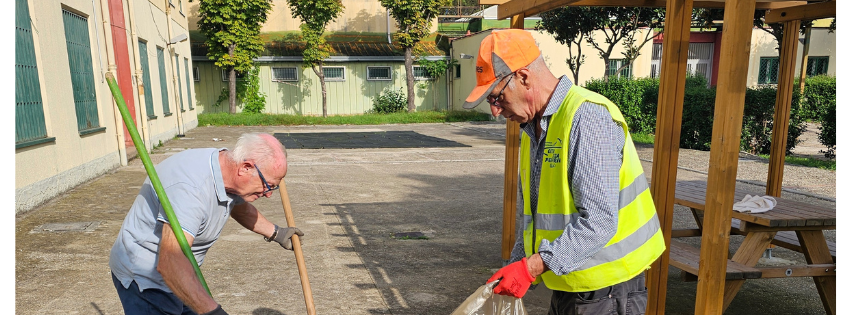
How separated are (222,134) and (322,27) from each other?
855 centimetres

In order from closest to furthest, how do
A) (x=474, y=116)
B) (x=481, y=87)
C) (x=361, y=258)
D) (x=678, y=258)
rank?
1. (x=481, y=87)
2. (x=678, y=258)
3. (x=361, y=258)
4. (x=474, y=116)

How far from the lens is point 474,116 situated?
2470 cm

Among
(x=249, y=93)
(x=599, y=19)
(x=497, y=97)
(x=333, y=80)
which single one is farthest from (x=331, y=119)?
(x=497, y=97)

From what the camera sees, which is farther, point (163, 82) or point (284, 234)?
point (163, 82)

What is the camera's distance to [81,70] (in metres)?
9.28

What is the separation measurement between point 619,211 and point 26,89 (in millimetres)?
7663

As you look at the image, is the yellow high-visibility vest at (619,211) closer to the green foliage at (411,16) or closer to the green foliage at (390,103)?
the green foliage at (411,16)

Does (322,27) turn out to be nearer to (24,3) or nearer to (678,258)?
(24,3)

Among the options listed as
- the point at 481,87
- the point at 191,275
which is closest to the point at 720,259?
the point at 481,87

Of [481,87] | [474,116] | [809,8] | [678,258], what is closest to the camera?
[481,87]

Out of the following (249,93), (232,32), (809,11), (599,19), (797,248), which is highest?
(232,32)

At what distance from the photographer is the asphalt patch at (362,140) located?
48.6ft

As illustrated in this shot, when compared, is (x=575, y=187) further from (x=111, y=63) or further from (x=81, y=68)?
(x=111, y=63)

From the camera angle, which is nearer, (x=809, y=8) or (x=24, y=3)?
(x=809, y=8)
